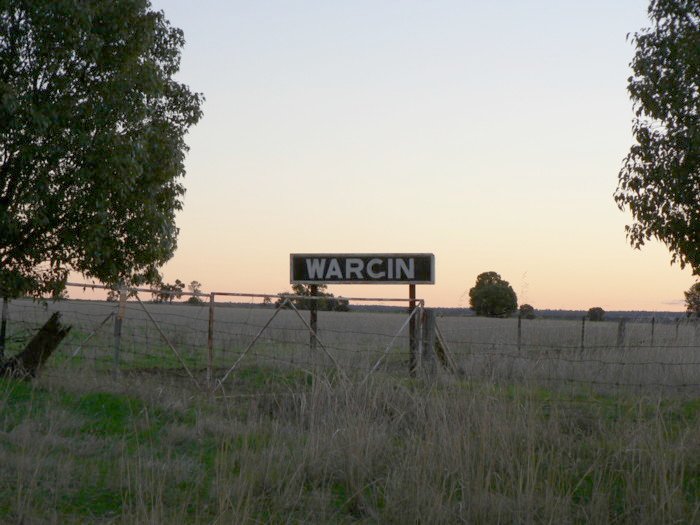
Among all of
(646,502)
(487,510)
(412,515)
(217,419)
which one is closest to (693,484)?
(646,502)

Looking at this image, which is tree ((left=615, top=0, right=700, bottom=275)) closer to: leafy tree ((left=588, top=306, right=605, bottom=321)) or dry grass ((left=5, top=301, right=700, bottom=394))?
dry grass ((left=5, top=301, right=700, bottom=394))

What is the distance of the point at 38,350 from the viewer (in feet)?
38.3

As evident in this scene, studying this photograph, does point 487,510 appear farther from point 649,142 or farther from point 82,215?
point 649,142

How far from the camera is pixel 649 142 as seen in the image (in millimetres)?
13898

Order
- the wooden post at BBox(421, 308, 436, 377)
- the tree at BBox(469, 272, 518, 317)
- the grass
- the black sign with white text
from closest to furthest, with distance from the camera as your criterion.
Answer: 1. the grass
2. the wooden post at BBox(421, 308, 436, 377)
3. the black sign with white text
4. the tree at BBox(469, 272, 518, 317)

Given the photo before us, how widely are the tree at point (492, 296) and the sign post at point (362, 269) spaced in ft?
150

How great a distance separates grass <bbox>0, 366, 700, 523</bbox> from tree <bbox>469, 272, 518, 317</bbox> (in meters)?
55.3

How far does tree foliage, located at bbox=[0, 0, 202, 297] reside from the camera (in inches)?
440

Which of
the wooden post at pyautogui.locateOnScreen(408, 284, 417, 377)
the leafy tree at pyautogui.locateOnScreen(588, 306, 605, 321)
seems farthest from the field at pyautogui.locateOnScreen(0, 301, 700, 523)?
the leafy tree at pyautogui.locateOnScreen(588, 306, 605, 321)

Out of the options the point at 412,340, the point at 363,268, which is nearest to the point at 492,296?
the point at 363,268

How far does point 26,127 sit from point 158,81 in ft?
6.59

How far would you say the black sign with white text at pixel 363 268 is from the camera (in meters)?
17.1

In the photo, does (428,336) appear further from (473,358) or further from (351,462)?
(351,462)

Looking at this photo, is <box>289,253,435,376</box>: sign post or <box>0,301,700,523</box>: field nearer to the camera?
<box>0,301,700,523</box>: field
